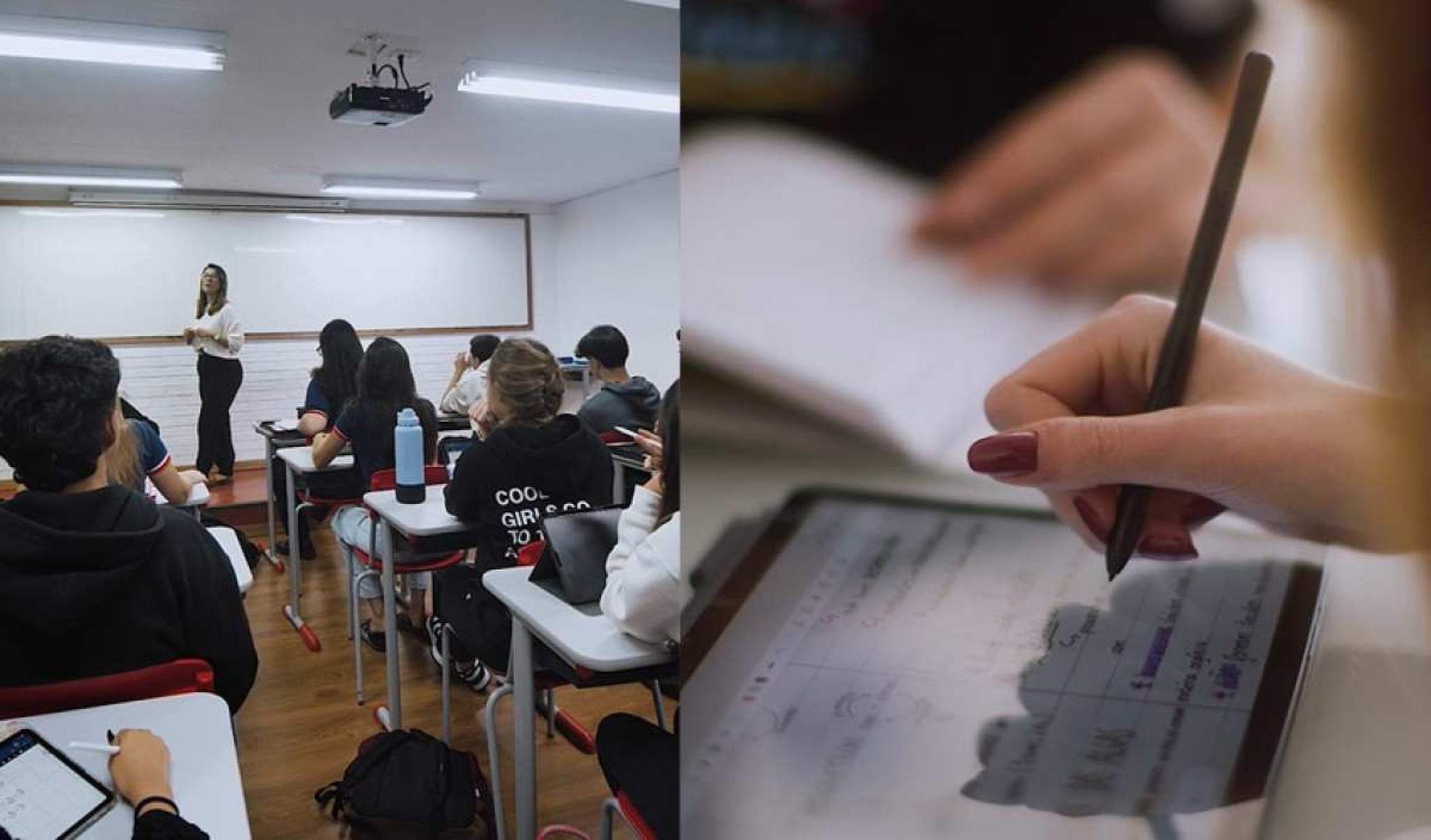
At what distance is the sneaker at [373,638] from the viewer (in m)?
3.05

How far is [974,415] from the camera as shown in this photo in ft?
1.42

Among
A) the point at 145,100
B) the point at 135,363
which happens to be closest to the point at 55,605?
the point at 145,100

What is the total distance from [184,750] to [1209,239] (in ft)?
3.76

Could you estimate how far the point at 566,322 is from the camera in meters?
7.54

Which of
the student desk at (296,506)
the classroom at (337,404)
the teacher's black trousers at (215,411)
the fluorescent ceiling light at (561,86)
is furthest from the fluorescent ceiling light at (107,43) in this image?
the teacher's black trousers at (215,411)

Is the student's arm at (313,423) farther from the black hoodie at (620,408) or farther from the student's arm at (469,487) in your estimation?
the student's arm at (469,487)

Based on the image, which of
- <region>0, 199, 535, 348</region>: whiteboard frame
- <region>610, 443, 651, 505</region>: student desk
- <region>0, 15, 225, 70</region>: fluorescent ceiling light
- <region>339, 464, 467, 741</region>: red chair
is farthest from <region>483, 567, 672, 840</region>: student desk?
<region>0, 199, 535, 348</region>: whiteboard frame

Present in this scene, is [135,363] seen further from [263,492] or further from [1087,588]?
[1087,588]

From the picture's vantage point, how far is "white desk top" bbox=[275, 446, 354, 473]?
299 cm

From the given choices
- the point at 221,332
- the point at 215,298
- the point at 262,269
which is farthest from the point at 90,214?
the point at 221,332

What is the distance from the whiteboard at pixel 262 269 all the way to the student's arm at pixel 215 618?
5.55 metres

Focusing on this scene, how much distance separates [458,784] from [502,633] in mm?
347

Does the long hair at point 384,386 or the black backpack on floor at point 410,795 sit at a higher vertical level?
the long hair at point 384,386

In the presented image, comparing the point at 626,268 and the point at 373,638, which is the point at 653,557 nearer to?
the point at 373,638
